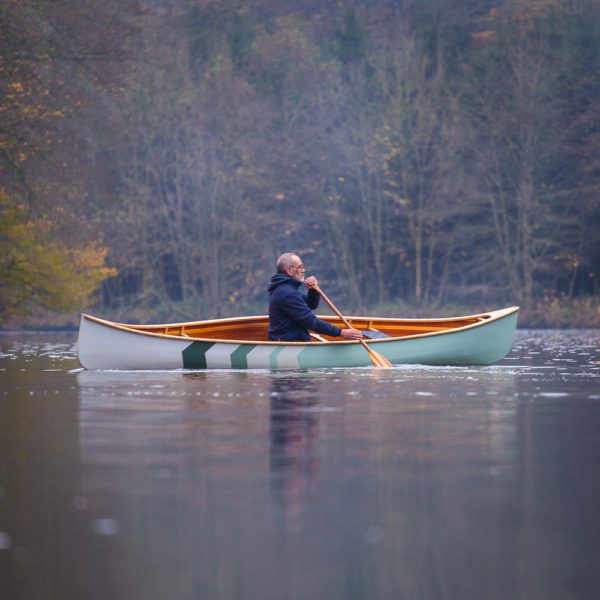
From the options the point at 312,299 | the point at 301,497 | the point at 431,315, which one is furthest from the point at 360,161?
the point at 301,497

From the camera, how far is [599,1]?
4959 centimetres

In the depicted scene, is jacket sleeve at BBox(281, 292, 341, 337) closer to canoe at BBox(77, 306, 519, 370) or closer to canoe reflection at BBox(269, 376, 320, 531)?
canoe at BBox(77, 306, 519, 370)

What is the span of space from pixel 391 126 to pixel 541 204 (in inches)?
228

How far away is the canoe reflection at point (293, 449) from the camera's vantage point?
783 cm

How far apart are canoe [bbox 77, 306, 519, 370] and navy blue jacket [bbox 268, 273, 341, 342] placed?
234 mm

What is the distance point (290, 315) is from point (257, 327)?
242cm

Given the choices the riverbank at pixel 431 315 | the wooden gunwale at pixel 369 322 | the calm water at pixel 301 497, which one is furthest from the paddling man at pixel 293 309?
the riverbank at pixel 431 315

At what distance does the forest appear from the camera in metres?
47.4

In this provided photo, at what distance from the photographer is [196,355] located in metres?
19.6

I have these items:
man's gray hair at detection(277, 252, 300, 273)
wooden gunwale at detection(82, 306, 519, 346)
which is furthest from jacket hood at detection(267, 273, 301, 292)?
wooden gunwale at detection(82, 306, 519, 346)

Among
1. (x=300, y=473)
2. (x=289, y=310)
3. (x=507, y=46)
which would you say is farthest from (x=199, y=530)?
(x=507, y=46)

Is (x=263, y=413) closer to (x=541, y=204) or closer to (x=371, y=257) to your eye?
(x=541, y=204)

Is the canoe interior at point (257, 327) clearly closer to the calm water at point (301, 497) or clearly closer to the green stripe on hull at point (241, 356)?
the green stripe on hull at point (241, 356)

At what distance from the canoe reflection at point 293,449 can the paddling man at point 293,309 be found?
3.16 metres
